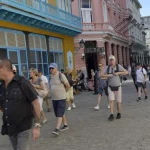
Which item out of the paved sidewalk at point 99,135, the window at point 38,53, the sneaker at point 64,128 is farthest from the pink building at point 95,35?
the sneaker at point 64,128

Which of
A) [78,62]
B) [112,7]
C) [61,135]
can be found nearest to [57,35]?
[78,62]

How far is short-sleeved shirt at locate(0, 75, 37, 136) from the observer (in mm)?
3775

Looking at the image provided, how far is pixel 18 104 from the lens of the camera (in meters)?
3.79

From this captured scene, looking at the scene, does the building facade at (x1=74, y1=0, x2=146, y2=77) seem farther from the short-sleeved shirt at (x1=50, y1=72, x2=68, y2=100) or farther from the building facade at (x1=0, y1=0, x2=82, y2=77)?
the short-sleeved shirt at (x1=50, y1=72, x2=68, y2=100)

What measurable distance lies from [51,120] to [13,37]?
23.2 ft

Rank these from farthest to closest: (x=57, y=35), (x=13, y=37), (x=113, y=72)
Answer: (x=57, y=35)
(x=13, y=37)
(x=113, y=72)

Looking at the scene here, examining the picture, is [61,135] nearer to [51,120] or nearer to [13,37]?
[51,120]

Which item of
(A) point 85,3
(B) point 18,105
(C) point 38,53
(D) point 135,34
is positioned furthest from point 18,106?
(D) point 135,34

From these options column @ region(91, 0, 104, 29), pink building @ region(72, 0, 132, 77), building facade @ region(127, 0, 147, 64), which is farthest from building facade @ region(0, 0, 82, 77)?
building facade @ region(127, 0, 147, 64)

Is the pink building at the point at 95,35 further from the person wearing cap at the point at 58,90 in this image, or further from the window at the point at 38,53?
the person wearing cap at the point at 58,90

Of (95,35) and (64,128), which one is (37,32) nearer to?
(64,128)

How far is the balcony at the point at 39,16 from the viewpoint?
13.8 meters

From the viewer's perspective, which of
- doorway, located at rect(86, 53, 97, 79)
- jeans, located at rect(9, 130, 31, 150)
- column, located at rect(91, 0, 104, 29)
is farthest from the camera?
doorway, located at rect(86, 53, 97, 79)

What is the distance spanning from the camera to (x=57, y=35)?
2045cm
